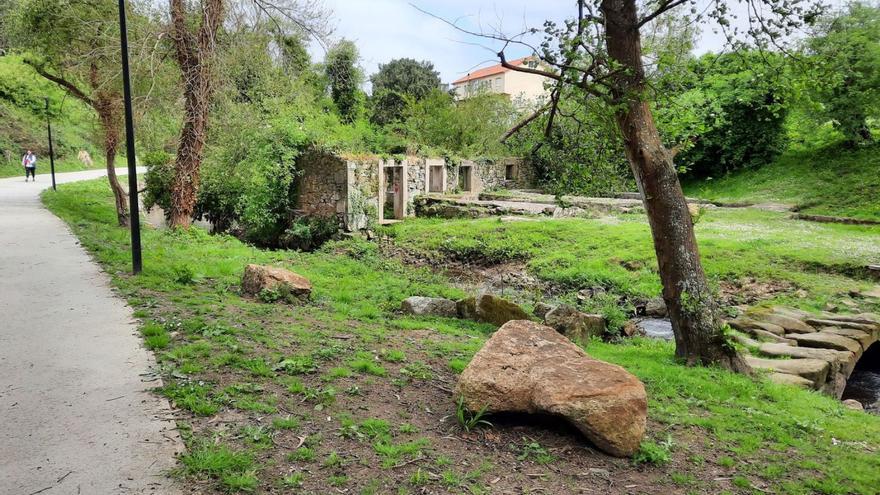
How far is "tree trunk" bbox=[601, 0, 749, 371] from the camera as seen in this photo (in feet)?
20.4

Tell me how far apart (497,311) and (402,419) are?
4.10 metres

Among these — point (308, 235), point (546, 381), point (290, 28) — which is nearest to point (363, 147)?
point (308, 235)

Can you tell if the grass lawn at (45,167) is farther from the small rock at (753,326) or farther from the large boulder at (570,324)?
the small rock at (753,326)

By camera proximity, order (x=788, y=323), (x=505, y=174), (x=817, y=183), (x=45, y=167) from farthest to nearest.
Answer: (x=45, y=167) → (x=505, y=174) → (x=817, y=183) → (x=788, y=323)

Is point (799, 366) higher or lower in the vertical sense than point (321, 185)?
lower

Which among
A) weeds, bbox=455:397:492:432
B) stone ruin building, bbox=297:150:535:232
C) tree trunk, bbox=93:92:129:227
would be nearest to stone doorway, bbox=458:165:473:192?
stone ruin building, bbox=297:150:535:232

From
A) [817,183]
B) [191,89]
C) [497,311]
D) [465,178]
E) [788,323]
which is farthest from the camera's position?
[465,178]

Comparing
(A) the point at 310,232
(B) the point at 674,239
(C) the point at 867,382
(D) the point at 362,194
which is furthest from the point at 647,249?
(A) the point at 310,232

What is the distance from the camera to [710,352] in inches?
250

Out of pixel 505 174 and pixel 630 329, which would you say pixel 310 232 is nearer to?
pixel 630 329

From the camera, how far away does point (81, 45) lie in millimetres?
13562

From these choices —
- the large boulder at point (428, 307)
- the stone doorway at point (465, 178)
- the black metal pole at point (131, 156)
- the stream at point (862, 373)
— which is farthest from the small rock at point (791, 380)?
the stone doorway at point (465, 178)

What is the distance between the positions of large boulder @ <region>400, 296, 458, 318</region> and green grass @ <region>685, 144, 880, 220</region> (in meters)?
10.4

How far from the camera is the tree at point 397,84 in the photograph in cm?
3434
